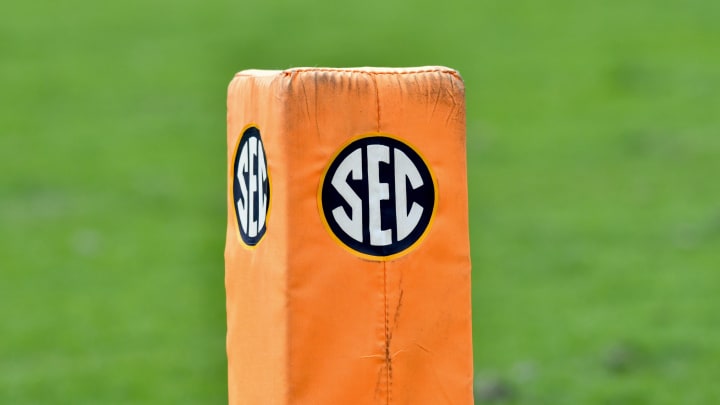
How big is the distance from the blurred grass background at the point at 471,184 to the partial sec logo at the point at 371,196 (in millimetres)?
2817

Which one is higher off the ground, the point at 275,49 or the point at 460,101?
the point at 275,49

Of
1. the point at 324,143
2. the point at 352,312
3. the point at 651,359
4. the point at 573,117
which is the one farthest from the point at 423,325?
the point at 573,117

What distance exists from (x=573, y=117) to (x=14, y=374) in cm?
706

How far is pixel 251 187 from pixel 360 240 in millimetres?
363

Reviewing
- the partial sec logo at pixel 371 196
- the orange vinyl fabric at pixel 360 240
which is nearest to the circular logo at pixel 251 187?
the orange vinyl fabric at pixel 360 240

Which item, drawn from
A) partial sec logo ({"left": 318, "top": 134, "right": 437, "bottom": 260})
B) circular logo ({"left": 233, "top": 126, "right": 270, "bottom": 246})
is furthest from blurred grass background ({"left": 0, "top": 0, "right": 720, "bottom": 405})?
partial sec logo ({"left": 318, "top": 134, "right": 437, "bottom": 260})

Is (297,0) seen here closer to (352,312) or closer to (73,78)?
(73,78)

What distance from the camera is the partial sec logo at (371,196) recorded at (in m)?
2.91

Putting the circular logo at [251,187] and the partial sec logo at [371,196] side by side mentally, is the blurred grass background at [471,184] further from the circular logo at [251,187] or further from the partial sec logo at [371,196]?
the partial sec logo at [371,196]

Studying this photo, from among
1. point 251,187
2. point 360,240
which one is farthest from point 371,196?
point 251,187

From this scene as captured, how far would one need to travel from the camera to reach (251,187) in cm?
312

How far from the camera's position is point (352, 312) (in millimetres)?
2922

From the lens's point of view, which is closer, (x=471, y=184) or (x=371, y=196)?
(x=371, y=196)

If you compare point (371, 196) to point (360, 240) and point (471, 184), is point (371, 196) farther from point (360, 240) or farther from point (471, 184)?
point (471, 184)
